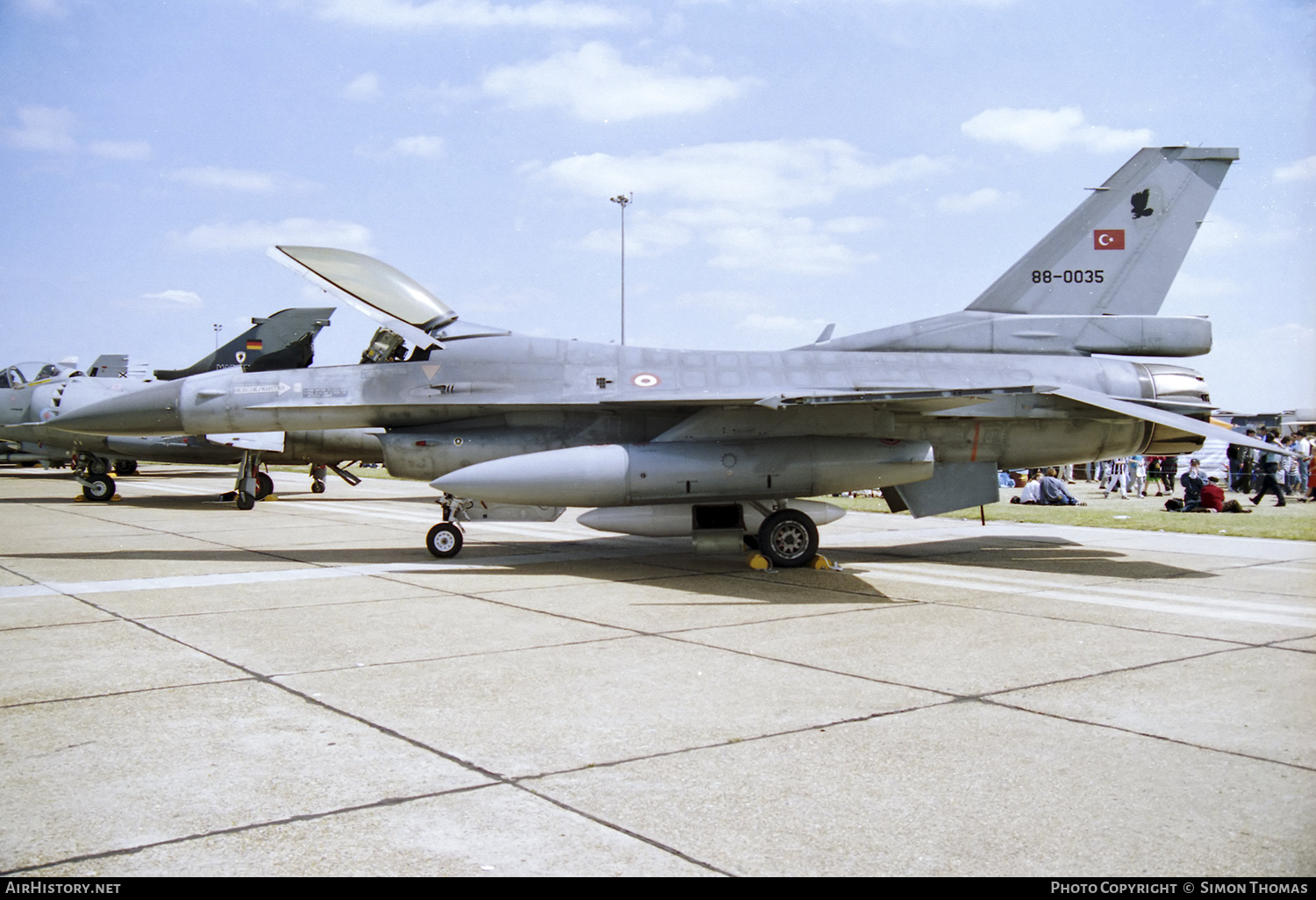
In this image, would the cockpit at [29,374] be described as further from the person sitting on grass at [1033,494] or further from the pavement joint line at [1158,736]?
Result: the pavement joint line at [1158,736]

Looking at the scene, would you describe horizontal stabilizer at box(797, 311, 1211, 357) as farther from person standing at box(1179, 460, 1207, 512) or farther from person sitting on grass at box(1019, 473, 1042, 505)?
person sitting on grass at box(1019, 473, 1042, 505)

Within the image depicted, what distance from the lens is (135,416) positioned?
11.4 meters

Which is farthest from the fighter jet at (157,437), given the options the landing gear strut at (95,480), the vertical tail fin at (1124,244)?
the vertical tail fin at (1124,244)

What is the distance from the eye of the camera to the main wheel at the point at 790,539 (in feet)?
34.0

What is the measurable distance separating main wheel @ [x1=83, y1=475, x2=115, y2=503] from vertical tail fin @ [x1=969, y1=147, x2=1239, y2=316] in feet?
58.6

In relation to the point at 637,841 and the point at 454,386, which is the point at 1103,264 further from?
the point at 637,841

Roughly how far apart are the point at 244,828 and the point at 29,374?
23339 mm

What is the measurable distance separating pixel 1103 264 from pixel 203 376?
10.7m

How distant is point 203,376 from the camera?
11.4 metres

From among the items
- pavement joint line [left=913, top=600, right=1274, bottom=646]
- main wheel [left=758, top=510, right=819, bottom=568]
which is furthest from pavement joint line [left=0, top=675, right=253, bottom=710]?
main wheel [left=758, top=510, right=819, bottom=568]

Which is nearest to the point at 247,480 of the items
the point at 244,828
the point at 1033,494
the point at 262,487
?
the point at 262,487

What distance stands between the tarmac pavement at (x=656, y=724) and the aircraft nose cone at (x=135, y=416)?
2173 mm

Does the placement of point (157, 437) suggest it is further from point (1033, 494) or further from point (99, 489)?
point (1033, 494)

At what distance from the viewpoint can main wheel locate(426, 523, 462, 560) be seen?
10.9m
